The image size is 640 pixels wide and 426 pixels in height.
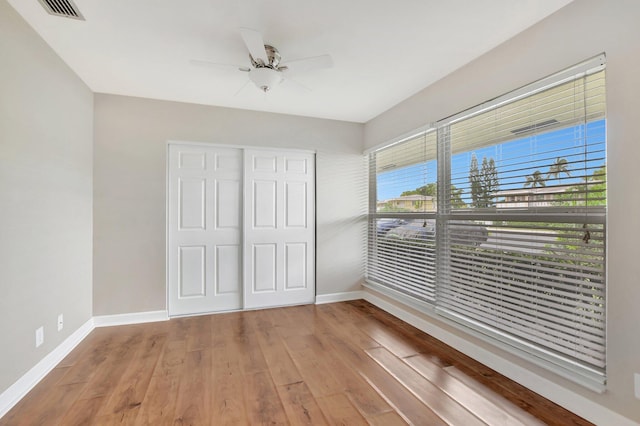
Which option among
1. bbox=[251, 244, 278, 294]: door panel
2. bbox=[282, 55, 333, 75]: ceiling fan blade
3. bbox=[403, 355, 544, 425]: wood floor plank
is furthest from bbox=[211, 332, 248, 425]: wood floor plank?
bbox=[282, 55, 333, 75]: ceiling fan blade

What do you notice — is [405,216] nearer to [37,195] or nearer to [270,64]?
[270,64]

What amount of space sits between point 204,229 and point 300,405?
7.81 ft

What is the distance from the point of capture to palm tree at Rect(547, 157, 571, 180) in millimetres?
1905

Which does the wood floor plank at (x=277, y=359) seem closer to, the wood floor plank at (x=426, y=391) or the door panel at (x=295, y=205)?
the wood floor plank at (x=426, y=391)

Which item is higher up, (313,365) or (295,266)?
(295,266)

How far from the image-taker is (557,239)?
195cm

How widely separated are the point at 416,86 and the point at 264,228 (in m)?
2.41

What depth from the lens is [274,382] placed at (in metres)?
2.18

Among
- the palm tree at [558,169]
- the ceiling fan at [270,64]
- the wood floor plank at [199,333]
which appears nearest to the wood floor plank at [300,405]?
the wood floor plank at [199,333]

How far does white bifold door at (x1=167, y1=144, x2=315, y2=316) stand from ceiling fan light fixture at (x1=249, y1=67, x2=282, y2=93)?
1.50 meters

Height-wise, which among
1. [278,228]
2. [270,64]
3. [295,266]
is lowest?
[295,266]

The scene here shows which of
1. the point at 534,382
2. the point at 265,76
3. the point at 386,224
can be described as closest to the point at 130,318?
the point at 265,76

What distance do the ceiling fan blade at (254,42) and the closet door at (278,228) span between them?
1829 millimetres

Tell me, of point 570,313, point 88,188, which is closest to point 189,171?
point 88,188
